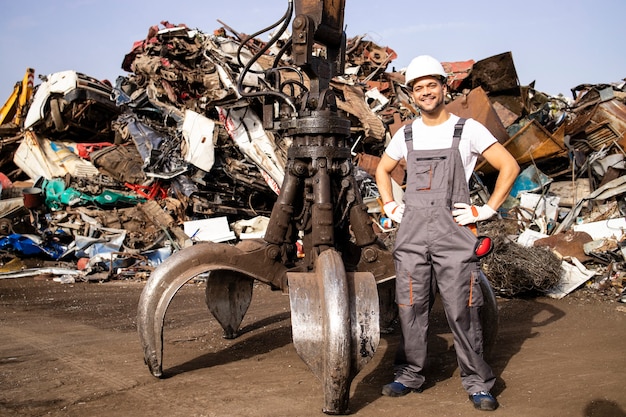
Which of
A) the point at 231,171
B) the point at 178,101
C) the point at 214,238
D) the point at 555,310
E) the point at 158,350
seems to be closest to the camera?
the point at 158,350

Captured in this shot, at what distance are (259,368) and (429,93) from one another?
1991mm

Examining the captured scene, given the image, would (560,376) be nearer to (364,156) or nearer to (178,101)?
(364,156)

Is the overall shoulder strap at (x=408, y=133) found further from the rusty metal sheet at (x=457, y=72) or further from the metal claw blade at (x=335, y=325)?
the rusty metal sheet at (x=457, y=72)

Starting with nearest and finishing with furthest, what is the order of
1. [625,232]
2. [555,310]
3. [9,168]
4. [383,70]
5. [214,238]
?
[555,310], [625,232], [214,238], [9,168], [383,70]

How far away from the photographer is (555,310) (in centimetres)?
536

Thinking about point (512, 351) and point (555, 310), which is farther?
point (555, 310)

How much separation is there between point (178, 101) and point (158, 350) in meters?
7.97

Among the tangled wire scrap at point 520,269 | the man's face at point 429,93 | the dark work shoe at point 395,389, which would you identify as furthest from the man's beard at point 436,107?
the tangled wire scrap at point 520,269

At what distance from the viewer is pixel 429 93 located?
3.09 meters

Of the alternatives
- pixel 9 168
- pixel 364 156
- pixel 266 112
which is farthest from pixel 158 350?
pixel 9 168

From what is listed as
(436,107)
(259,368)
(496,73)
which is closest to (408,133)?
(436,107)

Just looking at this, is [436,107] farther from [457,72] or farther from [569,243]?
[457,72]

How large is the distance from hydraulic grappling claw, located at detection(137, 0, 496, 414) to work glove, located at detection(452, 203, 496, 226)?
58 cm

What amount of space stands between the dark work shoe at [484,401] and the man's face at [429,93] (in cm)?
155
